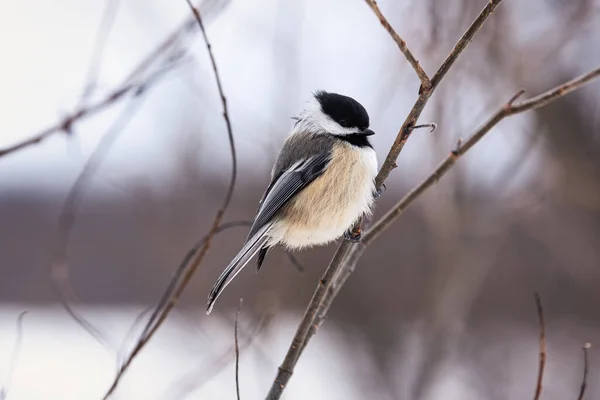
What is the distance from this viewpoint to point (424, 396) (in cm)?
322

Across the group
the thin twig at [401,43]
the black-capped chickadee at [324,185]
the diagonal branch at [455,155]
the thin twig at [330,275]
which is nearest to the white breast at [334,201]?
the black-capped chickadee at [324,185]

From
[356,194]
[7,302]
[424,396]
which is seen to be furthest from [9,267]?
[356,194]

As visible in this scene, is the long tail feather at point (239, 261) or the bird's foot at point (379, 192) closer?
the long tail feather at point (239, 261)

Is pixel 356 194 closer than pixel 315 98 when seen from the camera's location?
Yes

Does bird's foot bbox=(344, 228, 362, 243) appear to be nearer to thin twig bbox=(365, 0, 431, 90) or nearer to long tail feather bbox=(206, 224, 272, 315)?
long tail feather bbox=(206, 224, 272, 315)

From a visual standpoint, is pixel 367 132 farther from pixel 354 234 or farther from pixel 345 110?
pixel 354 234

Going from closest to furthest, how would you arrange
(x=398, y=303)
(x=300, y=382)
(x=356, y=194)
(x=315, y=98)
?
1. (x=356, y=194)
2. (x=315, y=98)
3. (x=300, y=382)
4. (x=398, y=303)

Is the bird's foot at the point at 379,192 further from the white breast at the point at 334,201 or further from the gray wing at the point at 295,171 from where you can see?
the gray wing at the point at 295,171

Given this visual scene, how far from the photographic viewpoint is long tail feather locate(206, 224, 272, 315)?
1.72 meters

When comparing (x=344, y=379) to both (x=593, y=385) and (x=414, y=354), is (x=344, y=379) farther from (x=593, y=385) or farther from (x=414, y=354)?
(x=593, y=385)

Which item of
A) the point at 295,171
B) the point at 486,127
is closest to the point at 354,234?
the point at 295,171

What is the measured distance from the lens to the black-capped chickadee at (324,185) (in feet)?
6.95

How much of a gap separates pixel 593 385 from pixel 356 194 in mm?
2882

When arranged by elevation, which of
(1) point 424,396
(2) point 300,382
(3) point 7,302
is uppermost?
(3) point 7,302
